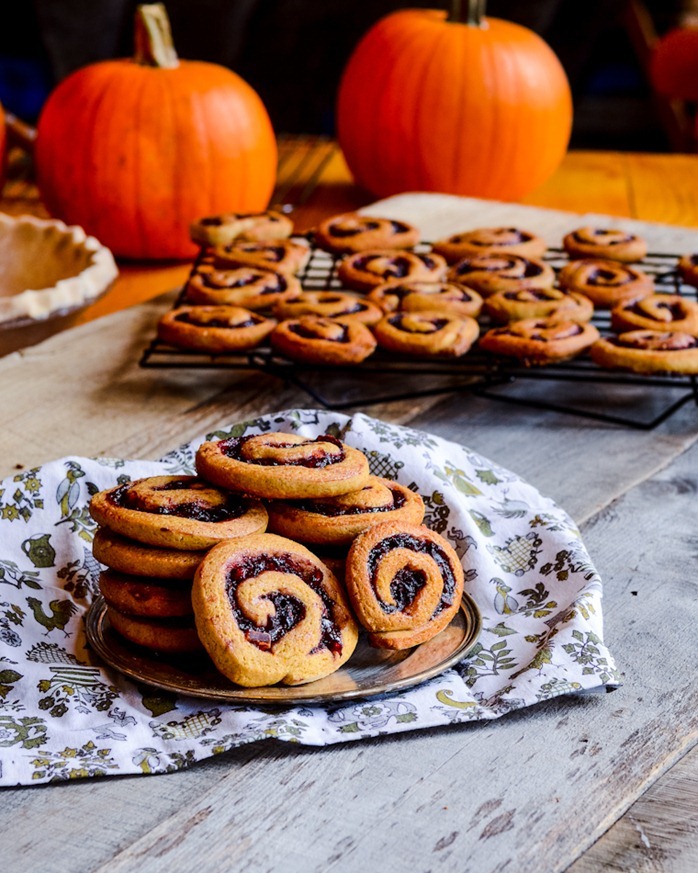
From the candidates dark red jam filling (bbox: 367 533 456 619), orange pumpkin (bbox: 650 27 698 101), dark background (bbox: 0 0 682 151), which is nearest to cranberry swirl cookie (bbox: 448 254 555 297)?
dark red jam filling (bbox: 367 533 456 619)

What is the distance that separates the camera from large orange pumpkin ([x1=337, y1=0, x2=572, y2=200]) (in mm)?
2352

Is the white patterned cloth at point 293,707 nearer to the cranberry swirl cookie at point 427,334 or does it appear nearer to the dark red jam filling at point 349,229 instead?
the cranberry swirl cookie at point 427,334

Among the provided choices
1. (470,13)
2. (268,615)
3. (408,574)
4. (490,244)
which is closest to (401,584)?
(408,574)

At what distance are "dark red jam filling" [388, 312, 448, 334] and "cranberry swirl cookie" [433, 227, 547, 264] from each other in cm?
30

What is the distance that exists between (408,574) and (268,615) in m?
0.12

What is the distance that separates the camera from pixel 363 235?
1827mm

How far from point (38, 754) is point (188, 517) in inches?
8.2

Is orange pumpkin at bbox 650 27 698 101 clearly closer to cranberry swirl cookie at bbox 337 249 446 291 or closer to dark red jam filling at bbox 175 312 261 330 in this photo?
cranberry swirl cookie at bbox 337 249 446 291

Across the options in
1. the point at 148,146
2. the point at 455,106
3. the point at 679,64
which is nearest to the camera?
the point at 148,146

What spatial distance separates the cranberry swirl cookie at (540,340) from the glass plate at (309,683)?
55 cm

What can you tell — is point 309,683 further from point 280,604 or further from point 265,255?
point 265,255

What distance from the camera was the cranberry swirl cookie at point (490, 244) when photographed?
5.84 feet

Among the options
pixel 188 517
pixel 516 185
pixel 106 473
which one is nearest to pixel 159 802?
pixel 188 517

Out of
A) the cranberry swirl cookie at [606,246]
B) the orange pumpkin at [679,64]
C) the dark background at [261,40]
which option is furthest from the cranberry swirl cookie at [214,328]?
the dark background at [261,40]
